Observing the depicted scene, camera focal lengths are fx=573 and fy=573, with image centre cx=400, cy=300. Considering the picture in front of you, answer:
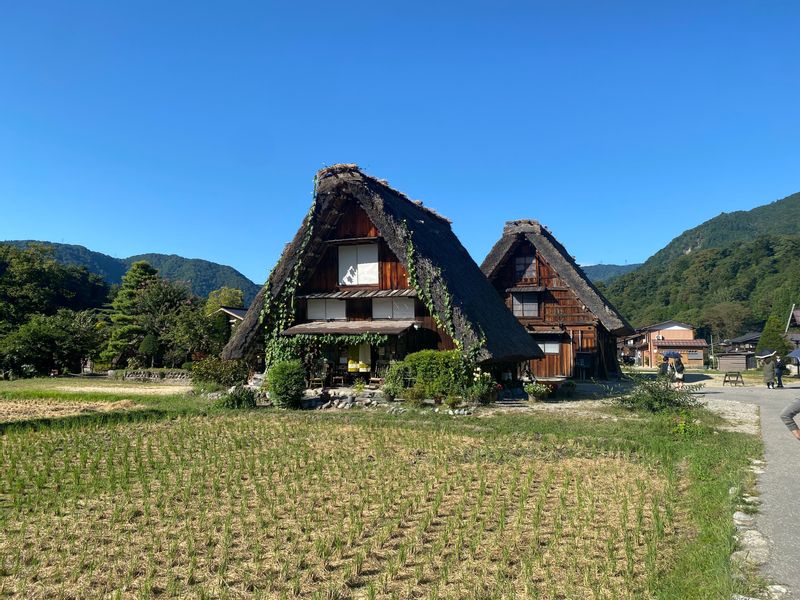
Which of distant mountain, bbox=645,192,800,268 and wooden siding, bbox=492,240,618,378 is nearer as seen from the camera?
wooden siding, bbox=492,240,618,378

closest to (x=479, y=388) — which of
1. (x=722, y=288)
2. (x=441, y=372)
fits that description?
(x=441, y=372)

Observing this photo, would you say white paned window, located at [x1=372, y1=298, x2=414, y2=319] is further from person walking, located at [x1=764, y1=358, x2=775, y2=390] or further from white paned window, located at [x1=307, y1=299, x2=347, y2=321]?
person walking, located at [x1=764, y1=358, x2=775, y2=390]

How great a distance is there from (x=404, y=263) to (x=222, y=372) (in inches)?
307

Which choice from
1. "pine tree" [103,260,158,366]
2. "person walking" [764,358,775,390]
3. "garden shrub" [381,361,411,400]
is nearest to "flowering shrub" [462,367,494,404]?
"garden shrub" [381,361,411,400]

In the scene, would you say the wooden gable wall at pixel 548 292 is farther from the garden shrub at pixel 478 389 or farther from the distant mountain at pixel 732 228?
the distant mountain at pixel 732 228

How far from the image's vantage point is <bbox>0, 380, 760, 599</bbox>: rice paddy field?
4648 millimetres

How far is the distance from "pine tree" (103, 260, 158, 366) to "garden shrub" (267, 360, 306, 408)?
22971 mm

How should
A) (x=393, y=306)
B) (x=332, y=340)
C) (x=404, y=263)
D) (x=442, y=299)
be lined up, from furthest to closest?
(x=393, y=306)
(x=332, y=340)
(x=404, y=263)
(x=442, y=299)

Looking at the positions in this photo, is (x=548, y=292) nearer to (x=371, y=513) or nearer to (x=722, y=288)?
(x=371, y=513)

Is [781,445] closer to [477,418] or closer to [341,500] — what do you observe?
[477,418]

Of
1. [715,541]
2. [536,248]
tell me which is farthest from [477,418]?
[536,248]

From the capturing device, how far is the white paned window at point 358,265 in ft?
67.6

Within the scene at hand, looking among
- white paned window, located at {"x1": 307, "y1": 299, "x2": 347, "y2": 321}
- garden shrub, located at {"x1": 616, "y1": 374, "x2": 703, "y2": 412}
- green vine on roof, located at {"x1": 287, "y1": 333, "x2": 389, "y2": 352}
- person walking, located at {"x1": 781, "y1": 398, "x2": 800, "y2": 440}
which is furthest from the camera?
white paned window, located at {"x1": 307, "y1": 299, "x2": 347, "y2": 321}

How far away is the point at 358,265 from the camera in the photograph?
20.8 metres
